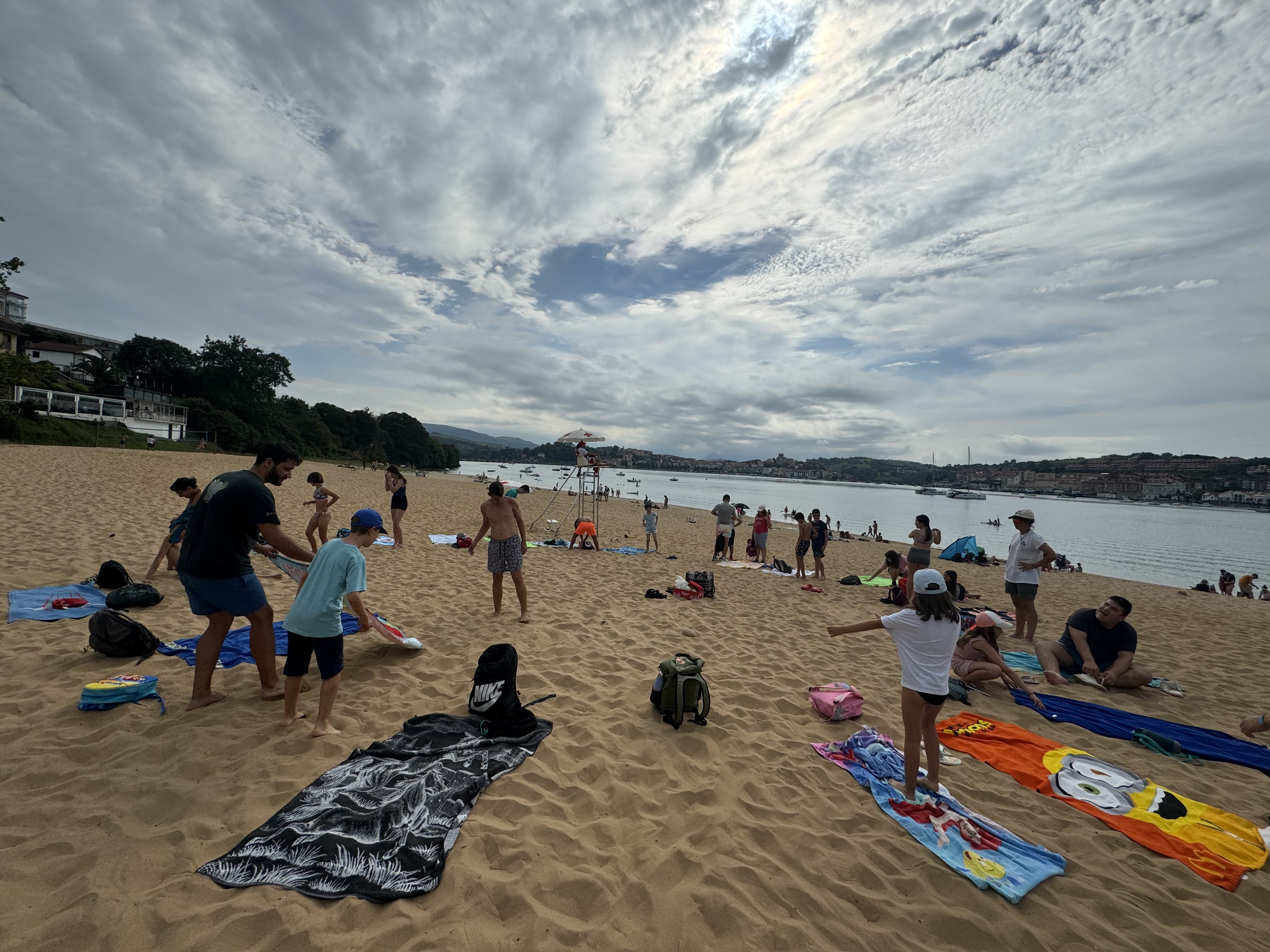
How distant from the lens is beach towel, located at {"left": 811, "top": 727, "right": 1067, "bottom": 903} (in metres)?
2.79

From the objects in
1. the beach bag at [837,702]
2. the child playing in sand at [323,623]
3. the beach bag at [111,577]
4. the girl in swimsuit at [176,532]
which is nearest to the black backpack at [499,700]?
the child playing in sand at [323,623]

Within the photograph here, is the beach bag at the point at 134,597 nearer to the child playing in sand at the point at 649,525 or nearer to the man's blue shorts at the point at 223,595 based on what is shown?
the man's blue shorts at the point at 223,595

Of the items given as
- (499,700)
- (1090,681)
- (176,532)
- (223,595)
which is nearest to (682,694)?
(499,700)

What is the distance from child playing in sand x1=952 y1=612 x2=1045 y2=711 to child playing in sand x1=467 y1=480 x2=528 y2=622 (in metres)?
5.10

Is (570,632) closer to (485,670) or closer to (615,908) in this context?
(485,670)

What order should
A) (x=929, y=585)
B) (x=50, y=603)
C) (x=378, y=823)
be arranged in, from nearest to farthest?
(x=378, y=823)
(x=929, y=585)
(x=50, y=603)

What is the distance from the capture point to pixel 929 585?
3.31m

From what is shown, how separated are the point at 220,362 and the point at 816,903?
239 feet

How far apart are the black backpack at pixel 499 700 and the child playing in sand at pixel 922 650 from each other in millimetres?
2423

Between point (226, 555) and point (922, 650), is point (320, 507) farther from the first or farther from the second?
point (922, 650)

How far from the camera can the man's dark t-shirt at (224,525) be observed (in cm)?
355

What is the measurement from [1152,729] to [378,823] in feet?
22.1

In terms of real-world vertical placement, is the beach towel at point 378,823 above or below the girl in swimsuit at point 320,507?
below

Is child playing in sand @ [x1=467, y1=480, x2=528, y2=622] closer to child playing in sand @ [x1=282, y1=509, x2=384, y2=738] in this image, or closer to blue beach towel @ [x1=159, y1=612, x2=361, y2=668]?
blue beach towel @ [x1=159, y1=612, x2=361, y2=668]
